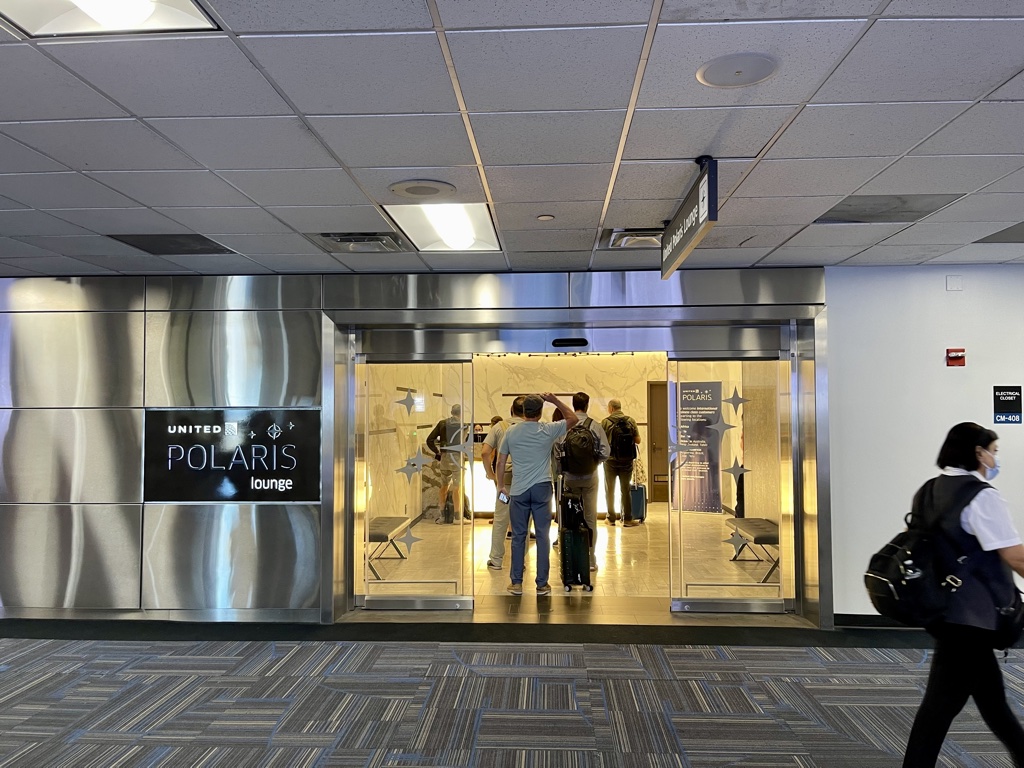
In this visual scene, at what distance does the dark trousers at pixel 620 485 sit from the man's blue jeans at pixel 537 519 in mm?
3195

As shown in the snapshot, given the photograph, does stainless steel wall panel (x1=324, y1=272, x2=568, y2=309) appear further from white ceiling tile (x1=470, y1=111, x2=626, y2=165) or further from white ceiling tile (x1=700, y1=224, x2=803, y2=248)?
white ceiling tile (x1=470, y1=111, x2=626, y2=165)

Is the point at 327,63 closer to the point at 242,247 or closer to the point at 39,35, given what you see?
the point at 39,35

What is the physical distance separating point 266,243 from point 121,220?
85cm

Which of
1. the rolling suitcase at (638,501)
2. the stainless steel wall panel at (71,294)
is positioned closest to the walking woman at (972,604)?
the stainless steel wall panel at (71,294)

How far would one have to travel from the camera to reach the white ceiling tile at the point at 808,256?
16.6 feet

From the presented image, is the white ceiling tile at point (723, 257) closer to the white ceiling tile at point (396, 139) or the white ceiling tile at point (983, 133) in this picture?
the white ceiling tile at point (983, 133)

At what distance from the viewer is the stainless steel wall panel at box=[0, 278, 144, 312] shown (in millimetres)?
5895

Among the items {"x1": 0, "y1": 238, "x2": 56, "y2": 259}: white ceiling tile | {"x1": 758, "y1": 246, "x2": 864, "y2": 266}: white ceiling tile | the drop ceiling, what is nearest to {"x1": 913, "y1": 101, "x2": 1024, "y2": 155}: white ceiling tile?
the drop ceiling

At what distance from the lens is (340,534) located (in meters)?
5.91

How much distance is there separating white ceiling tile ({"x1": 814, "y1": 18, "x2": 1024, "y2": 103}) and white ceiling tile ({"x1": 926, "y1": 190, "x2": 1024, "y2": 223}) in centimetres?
148

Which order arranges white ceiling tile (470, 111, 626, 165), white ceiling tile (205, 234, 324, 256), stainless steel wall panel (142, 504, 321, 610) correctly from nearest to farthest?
white ceiling tile (470, 111, 626, 165) < white ceiling tile (205, 234, 324, 256) < stainless steel wall panel (142, 504, 321, 610)

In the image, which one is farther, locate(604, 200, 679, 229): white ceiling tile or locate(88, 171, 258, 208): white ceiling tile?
locate(604, 200, 679, 229): white ceiling tile

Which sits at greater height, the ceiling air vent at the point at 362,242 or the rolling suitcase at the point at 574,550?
the ceiling air vent at the point at 362,242

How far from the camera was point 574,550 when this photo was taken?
652 centimetres
